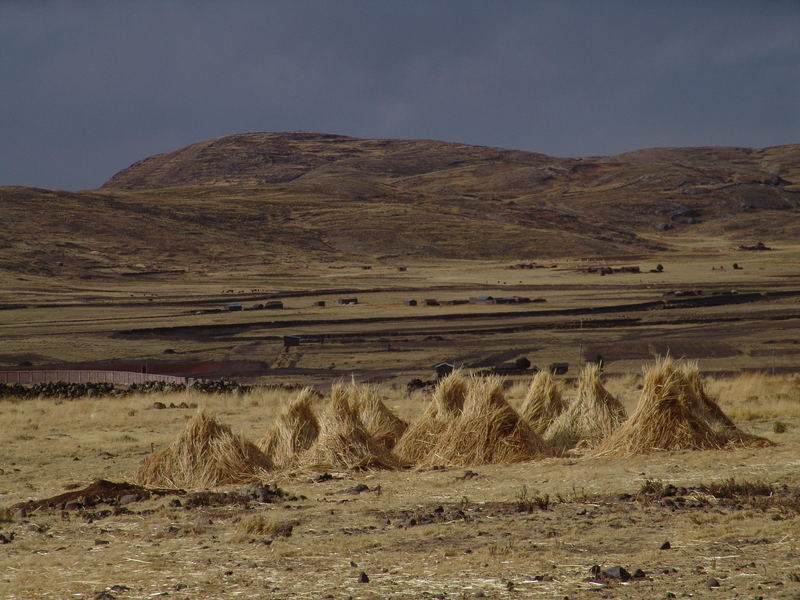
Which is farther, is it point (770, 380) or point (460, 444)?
point (770, 380)

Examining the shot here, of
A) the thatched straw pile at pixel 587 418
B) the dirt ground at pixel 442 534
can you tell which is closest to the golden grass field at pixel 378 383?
the dirt ground at pixel 442 534

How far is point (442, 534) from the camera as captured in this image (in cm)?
812

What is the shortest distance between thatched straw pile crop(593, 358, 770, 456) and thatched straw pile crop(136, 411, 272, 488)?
4398mm

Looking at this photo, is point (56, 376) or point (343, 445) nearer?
point (343, 445)

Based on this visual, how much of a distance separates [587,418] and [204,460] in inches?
207

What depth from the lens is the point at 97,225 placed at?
98062 millimetres

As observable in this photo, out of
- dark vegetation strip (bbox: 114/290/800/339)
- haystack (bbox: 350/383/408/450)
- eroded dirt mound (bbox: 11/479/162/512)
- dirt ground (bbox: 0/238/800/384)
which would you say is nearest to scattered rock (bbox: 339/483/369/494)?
eroded dirt mound (bbox: 11/479/162/512)

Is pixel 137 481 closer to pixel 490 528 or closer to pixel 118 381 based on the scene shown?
pixel 490 528

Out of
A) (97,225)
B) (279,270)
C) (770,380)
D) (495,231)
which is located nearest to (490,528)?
(770,380)

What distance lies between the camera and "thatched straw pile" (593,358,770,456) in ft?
39.3

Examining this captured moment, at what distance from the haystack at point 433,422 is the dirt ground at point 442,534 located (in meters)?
0.88

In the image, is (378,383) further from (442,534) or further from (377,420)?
(442,534)

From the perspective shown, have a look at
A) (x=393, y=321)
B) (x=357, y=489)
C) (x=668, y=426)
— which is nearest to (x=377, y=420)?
(x=357, y=489)

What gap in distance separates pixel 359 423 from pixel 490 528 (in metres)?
4.63
